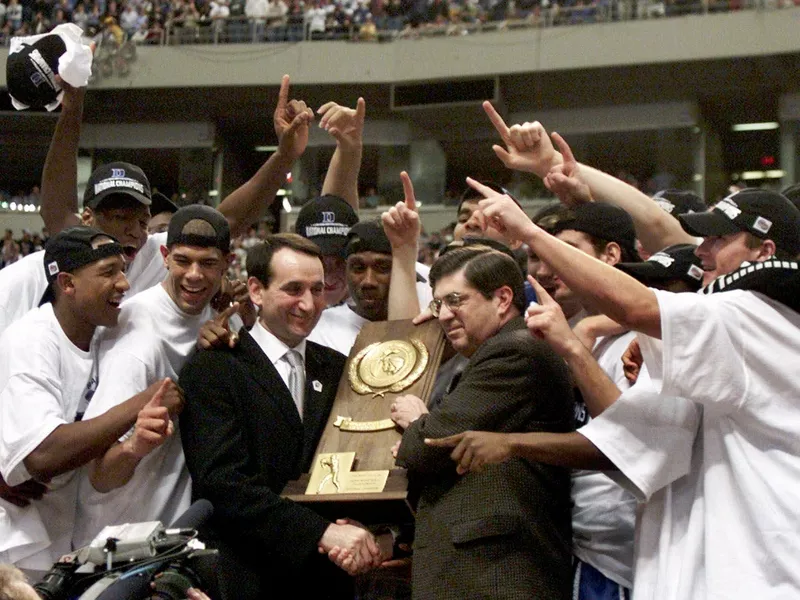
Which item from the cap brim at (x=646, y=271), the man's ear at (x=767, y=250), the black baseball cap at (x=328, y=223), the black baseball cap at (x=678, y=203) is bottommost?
the cap brim at (x=646, y=271)

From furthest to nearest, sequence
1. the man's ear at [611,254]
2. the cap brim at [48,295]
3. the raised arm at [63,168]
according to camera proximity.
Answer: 1. the raised arm at [63,168]
2. the cap brim at [48,295]
3. the man's ear at [611,254]

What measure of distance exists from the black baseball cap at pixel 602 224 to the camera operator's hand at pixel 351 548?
3.43 ft

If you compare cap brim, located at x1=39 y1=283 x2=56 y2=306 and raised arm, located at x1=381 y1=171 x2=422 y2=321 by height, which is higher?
raised arm, located at x1=381 y1=171 x2=422 y2=321

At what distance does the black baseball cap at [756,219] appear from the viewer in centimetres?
259

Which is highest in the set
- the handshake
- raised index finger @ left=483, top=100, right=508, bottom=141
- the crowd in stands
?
the crowd in stands

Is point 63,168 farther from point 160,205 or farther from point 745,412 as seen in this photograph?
point 745,412

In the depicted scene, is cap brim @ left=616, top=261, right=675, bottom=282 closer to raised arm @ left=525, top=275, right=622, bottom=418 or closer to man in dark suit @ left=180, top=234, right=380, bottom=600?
raised arm @ left=525, top=275, right=622, bottom=418

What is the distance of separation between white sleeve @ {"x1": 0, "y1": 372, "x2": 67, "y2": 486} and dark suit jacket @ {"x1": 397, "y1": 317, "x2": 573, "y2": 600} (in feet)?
3.60

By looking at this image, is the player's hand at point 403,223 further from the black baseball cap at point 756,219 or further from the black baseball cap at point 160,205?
the black baseball cap at point 160,205

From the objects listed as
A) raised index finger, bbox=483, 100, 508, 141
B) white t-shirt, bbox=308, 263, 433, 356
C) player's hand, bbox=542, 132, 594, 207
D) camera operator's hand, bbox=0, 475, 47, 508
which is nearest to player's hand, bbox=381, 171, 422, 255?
white t-shirt, bbox=308, 263, 433, 356

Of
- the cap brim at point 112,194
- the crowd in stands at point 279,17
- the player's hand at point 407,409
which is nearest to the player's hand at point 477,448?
the player's hand at point 407,409

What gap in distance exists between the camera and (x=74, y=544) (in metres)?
3.25

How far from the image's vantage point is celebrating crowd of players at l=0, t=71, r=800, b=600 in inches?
94.3

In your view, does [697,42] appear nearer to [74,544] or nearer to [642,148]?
[642,148]
